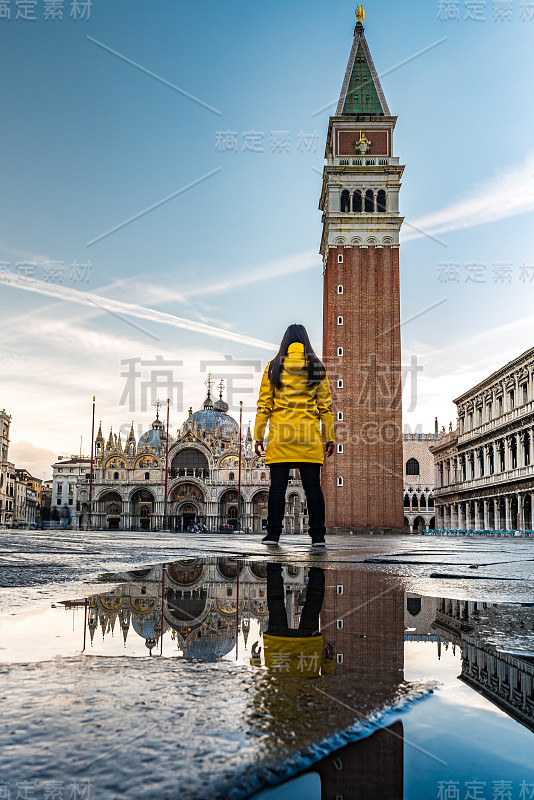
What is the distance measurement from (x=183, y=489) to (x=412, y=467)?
21.8 m

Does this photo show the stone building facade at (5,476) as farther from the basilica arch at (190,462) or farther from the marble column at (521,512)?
the marble column at (521,512)

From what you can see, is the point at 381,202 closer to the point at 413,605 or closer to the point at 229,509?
the point at 229,509

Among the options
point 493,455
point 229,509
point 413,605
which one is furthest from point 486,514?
point 413,605

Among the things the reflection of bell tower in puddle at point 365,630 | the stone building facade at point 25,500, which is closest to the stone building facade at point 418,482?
the stone building facade at point 25,500

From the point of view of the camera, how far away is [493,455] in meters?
37.8

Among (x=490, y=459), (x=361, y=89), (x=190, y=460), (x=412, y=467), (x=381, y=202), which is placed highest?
(x=361, y=89)

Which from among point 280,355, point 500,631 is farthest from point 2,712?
point 280,355

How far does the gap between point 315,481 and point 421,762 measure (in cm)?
524

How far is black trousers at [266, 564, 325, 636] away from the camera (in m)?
1.43

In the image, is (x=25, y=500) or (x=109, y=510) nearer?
(x=109, y=510)

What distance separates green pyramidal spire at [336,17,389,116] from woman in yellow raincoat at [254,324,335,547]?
1458 inches

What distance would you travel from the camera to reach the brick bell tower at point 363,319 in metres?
34.7

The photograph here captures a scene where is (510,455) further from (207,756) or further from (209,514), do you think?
(207,756)

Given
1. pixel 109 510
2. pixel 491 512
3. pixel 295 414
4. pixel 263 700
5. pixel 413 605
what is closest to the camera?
pixel 263 700
